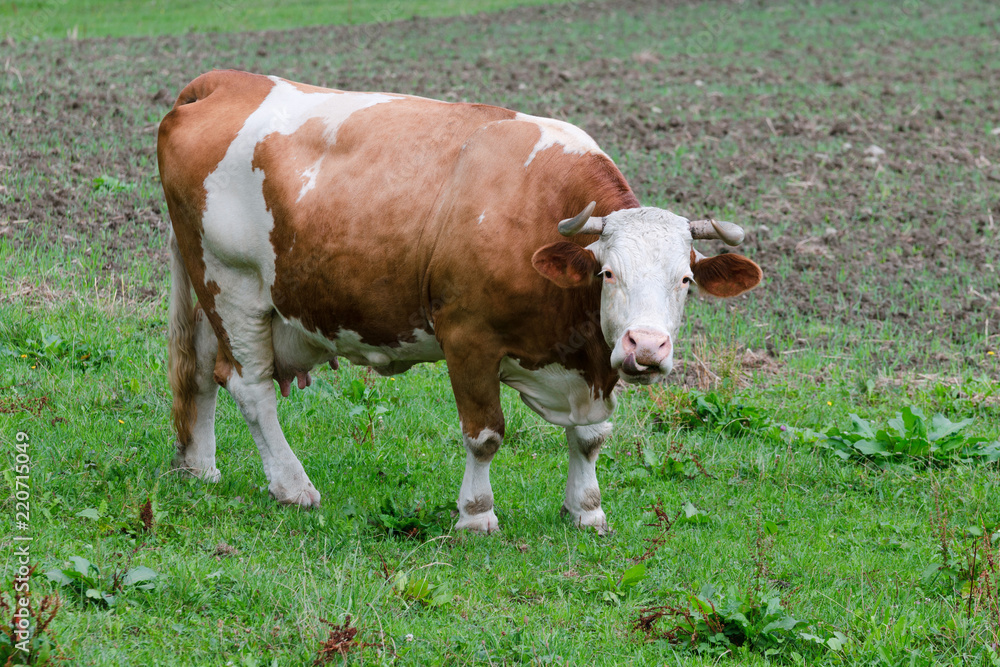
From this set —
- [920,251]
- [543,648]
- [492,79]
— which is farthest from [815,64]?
[543,648]

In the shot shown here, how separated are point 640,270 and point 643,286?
77 mm

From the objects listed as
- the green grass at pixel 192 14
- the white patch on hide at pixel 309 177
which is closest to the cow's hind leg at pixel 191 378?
the white patch on hide at pixel 309 177

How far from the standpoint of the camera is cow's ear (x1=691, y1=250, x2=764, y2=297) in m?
4.77

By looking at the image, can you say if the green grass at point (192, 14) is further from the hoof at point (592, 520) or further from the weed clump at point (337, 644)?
the weed clump at point (337, 644)

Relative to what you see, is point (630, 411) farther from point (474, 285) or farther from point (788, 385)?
point (474, 285)

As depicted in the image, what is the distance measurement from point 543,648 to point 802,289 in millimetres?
5992

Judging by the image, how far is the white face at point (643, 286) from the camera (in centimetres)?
426

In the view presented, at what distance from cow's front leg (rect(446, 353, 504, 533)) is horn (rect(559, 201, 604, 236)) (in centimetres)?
87

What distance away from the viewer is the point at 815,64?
1761cm

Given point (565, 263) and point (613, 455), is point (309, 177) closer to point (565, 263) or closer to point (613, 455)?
point (565, 263)

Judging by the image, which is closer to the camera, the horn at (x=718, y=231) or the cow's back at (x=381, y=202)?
the horn at (x=718, y=231)

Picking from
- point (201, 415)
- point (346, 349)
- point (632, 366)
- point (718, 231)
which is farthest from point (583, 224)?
point (201, 415)

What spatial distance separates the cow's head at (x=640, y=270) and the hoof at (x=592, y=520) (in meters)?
1.23

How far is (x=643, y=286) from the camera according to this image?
441cm
